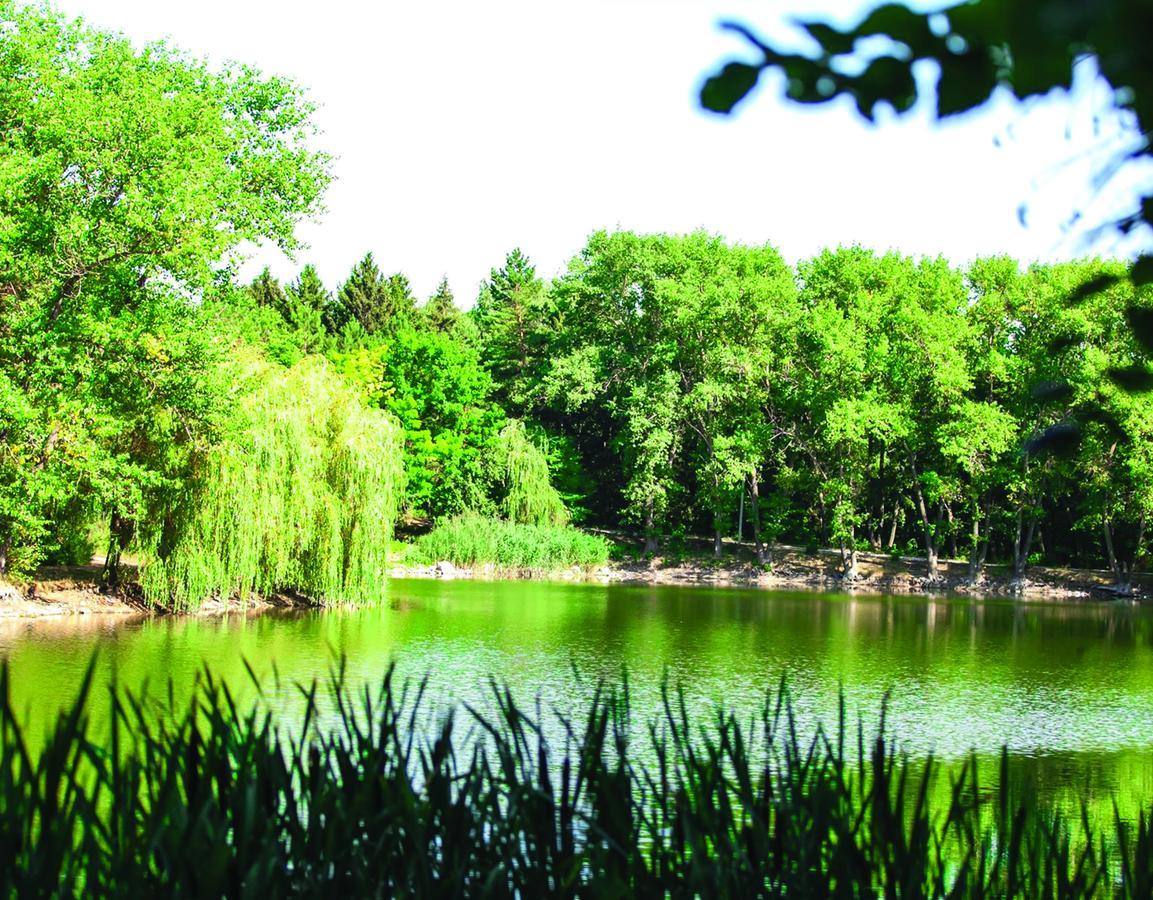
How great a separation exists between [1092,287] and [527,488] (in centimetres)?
3726

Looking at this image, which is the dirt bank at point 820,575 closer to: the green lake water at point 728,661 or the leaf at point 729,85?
the green lake water at point 728,661

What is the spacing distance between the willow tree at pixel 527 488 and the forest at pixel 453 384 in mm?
131

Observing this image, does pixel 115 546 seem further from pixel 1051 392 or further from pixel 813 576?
pixel 813 576

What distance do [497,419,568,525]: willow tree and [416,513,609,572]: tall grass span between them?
1641mm

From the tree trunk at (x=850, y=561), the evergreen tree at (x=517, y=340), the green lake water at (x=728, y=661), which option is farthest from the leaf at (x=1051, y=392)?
the evergreen tree at (x=517, y=340)

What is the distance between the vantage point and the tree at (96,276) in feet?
56.0

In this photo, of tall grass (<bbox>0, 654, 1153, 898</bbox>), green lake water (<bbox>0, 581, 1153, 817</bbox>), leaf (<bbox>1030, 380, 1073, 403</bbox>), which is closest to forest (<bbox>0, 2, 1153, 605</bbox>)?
leaf (<bbox>1030, 380, 1073, 403</bbox>)

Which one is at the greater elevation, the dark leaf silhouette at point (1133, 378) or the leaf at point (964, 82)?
the leaf at point (964, 82)

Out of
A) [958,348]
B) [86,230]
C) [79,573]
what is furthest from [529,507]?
[86,230]

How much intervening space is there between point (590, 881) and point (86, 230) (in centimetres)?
1624

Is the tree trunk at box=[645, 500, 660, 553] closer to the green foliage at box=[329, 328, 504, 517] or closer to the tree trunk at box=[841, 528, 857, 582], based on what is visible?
the green foliage at box=[329, 328, 504, 517]

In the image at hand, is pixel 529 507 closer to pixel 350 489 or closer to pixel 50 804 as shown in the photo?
pixel 350 489

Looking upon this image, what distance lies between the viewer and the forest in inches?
687

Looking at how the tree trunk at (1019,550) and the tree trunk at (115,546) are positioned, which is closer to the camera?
the tree trunk at (115,546)
